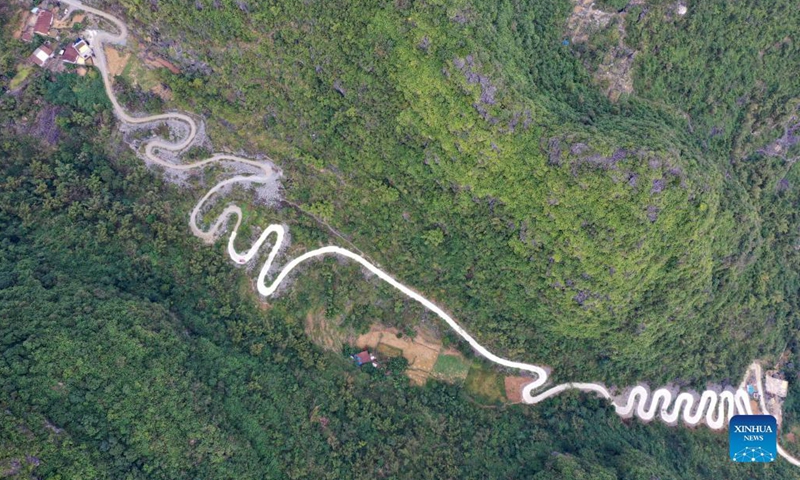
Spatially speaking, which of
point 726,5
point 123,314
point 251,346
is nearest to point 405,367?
point 251,346

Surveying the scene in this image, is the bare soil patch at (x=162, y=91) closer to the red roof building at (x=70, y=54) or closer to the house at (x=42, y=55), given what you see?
the red roof building at (x=70, y=54)

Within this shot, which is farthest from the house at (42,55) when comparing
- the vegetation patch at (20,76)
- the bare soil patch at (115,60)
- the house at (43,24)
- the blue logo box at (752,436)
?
the blue logo box at (752,436)

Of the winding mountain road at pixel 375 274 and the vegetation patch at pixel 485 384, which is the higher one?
the winding mountain road at pixel 375 274

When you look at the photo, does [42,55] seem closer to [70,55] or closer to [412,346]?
[70,55]

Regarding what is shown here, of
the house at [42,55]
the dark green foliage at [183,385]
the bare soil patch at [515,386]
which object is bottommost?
the dark green foliage at [183,385]

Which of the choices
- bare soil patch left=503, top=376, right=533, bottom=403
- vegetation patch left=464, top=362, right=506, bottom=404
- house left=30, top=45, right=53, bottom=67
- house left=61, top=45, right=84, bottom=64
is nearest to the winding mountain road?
bare soil patch left=503, top=376, right=533, bottom=403

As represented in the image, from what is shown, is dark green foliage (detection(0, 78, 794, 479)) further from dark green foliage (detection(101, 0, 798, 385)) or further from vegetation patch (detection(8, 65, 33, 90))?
dark green foliage (detection(101, 0, 798, 385))

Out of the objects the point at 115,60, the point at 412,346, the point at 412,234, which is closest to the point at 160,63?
the point at 115,60

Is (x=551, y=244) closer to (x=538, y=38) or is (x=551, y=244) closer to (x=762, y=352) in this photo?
(x=538, y=38)
